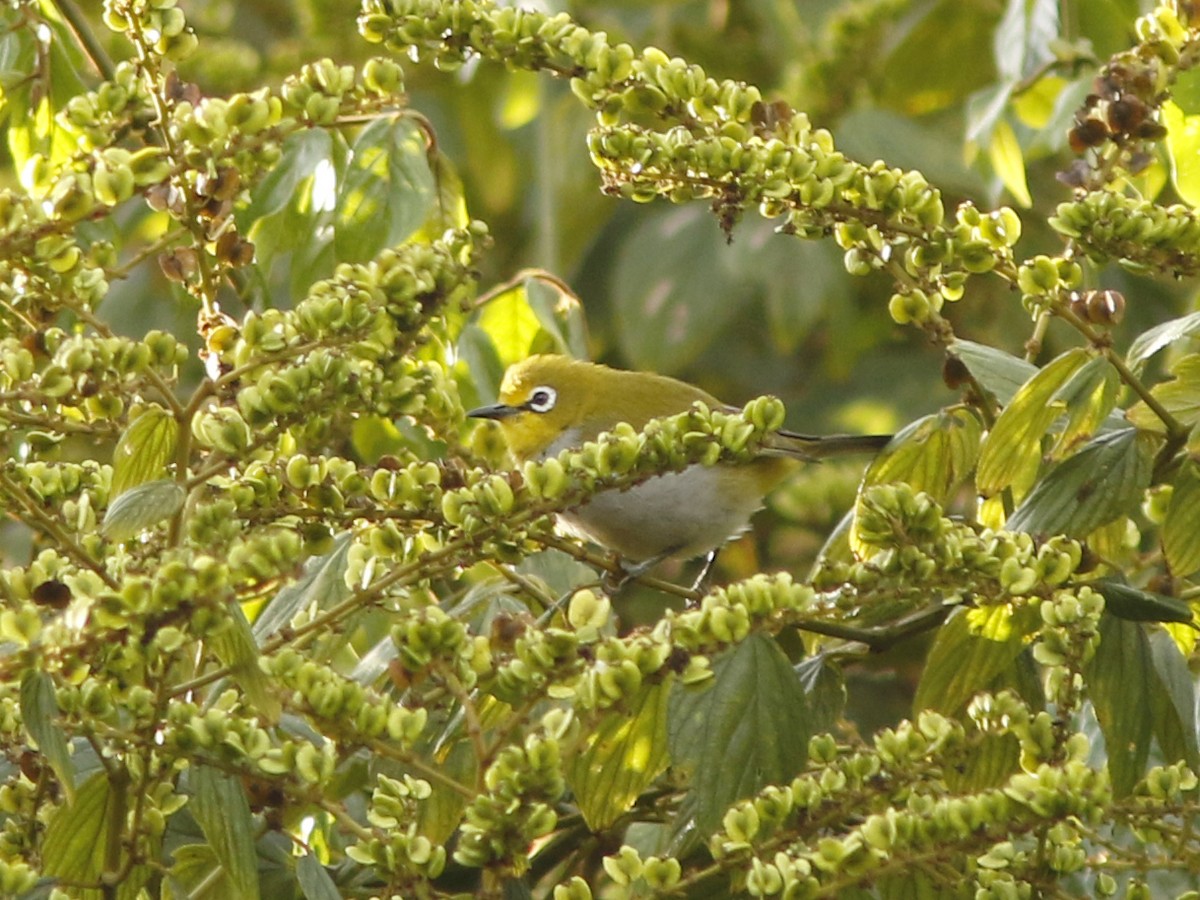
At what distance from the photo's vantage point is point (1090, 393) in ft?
5.67

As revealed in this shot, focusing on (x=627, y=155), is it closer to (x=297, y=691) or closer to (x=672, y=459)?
(x=672, y=459)

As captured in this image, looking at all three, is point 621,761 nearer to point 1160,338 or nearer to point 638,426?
point 1160,338

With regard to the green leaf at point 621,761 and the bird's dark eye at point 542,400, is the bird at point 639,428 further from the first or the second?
the green leaf at point 621,761

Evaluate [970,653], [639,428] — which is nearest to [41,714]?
[970,653]

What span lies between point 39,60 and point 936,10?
3.02m

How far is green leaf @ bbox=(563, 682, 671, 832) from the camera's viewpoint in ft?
5.54

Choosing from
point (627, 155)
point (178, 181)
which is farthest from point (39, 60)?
point (627, 155)

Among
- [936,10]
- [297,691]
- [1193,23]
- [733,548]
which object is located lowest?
[733,548]

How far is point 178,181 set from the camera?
1.58 metres

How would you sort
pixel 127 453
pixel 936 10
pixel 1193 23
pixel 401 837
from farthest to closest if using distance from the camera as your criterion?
pixel 936 10 < pixel 1193 23 < pixel 127 453 < pixel 401 837

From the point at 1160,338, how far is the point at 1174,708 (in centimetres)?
39

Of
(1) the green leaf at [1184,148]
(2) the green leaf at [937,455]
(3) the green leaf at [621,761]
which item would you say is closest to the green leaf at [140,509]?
(3) the green leaf at [621,761]

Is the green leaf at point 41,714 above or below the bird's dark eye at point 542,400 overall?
above

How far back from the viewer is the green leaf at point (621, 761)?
1688 mm
